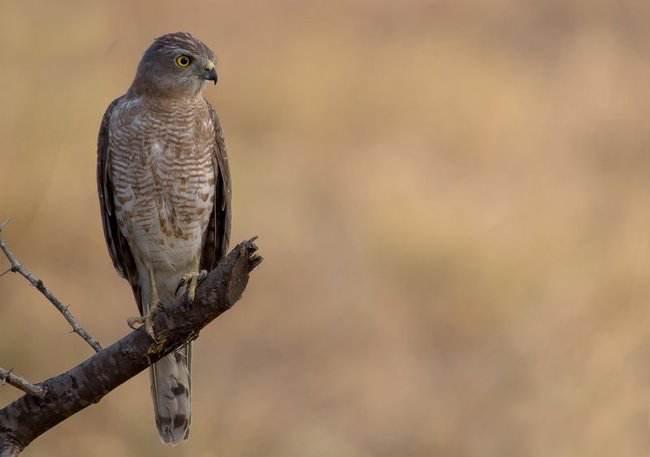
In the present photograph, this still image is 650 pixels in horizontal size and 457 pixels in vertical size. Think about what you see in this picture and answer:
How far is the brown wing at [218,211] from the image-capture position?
423cm

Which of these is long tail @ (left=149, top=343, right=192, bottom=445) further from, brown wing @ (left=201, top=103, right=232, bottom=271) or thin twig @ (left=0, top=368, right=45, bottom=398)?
thin twig @ (left=0, top=368, right=45, bottom=398)

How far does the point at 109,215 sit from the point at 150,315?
0.90 m

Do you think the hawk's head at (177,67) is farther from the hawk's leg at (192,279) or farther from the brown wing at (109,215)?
the hawk's leg at (192,279)

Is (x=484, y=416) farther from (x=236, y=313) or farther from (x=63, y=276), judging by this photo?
(x=63, y=276)

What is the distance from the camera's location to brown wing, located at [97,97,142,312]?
4176mm

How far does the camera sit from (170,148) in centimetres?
404

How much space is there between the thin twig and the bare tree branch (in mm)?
45

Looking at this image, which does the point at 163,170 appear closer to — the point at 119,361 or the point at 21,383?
the point at 119,361

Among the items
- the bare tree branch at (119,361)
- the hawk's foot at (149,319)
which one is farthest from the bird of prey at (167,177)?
the bare tree branch at (119,361)

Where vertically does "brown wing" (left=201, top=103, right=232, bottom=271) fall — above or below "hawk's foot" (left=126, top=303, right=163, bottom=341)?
above

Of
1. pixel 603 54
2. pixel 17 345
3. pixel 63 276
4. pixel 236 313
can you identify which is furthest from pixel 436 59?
pixel 17 345

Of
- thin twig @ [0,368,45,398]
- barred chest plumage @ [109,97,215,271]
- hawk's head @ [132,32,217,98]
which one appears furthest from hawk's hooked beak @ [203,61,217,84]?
thin twig @ [0,368,45,398]

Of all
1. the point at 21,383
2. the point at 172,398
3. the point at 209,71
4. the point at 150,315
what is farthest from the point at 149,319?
the point at 209,71

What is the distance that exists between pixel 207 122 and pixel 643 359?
616 centimetres
